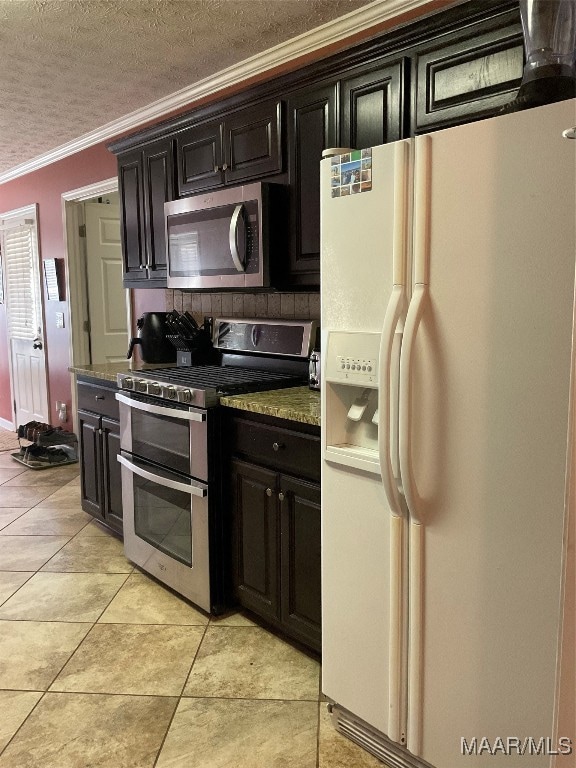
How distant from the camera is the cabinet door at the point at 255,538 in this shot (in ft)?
7.43

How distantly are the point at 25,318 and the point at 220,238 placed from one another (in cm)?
391

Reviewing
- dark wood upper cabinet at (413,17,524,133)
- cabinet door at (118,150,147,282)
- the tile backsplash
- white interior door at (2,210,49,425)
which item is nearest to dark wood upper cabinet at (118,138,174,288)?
cabinet door at (118,150,147,282)

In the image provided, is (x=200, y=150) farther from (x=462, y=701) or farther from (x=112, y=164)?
(x=462, y=701)

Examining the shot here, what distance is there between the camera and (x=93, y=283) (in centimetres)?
520

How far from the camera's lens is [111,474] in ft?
10.8

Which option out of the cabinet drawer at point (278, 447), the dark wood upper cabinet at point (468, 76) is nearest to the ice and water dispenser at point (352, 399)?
the cabinet drawer at point (278, 447)

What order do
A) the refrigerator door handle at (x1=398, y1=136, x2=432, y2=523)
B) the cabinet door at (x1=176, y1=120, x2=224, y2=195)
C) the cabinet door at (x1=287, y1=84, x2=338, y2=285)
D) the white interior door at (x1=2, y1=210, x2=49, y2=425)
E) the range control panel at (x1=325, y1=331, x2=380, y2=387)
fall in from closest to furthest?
1. the refrigerator door handle at (x1=398, y1=136, x2=432, y2=523)
2. the range control panel at (x1=325, y1=331, x2=380, y2=387)
3. the cabinet door at (x1=287, y1=84, x2=338, y2=285)
4. the cabinet door at (x1=176, y1=120, x2=224, y2=195)
5. the white interior door at (x1=2, y1=210, x2=49, y2=425)

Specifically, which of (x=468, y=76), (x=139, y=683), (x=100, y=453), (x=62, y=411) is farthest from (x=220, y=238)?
(x=62, y=411)

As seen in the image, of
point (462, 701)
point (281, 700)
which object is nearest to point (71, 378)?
point (281, 700)

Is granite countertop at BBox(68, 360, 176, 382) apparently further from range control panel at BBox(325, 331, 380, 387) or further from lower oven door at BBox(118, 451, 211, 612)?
range control panel at BBox(325, 331, 380, 387)

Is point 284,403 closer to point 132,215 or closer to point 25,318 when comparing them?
point 132,215

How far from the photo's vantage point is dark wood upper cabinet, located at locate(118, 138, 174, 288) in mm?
3244

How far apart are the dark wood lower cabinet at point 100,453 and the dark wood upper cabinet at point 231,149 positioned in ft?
3.97

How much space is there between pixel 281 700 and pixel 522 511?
1.20 m
